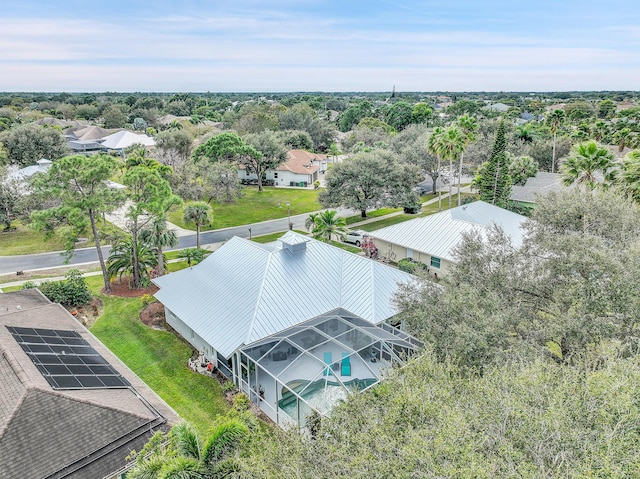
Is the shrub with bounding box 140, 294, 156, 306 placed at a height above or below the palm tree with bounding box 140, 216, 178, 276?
below

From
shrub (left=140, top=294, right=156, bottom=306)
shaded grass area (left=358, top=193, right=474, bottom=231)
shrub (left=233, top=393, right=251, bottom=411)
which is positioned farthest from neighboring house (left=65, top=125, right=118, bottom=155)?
shrub (left=233, top=393, right=251, bottom=411)

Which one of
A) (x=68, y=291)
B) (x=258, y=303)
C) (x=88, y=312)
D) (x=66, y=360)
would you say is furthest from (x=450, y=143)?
(x=66, y=360)

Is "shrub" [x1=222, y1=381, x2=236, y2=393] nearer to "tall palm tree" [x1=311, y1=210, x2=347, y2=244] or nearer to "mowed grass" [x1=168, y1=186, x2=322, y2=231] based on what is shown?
"tall palm tree" [x1=311, y1=210, x2=347, y2=244]

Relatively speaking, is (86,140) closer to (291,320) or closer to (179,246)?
(179,246)

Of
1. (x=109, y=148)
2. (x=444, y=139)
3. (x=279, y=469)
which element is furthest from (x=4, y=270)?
(x=109, y=148)

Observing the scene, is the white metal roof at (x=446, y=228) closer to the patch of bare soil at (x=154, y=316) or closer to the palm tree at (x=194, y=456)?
the patch of bare soil at (x=154, y=316)

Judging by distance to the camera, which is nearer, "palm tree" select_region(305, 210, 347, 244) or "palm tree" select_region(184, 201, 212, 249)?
"palm tree" select_region(184, 201, 212, 249)

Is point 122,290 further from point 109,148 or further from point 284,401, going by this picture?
point 109,148
